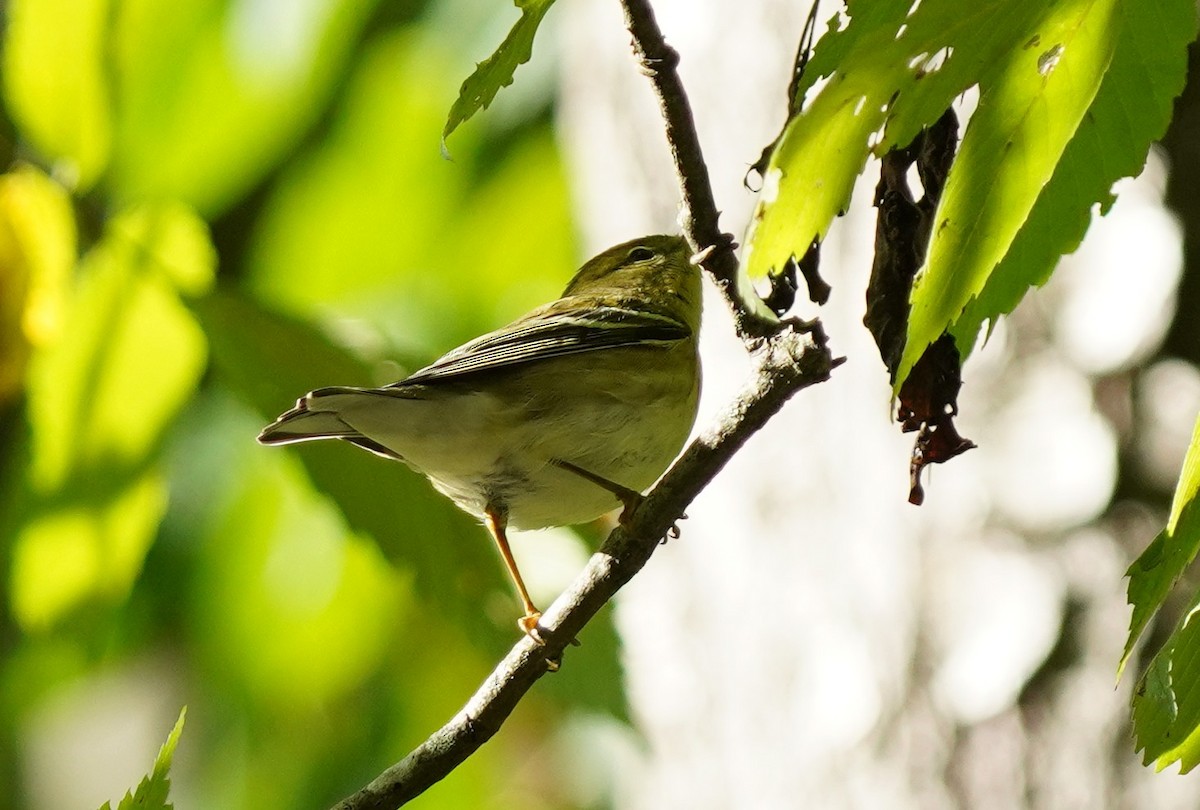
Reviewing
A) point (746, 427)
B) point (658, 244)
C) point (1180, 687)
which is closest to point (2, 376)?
point (658, 244)

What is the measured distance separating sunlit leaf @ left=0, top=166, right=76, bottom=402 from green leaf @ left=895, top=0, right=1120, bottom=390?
1.66 meters

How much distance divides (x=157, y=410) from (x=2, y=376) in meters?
0.73

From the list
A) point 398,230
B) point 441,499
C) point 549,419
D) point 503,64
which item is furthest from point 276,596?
point 503,64

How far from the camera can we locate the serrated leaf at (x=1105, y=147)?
2.78 ft

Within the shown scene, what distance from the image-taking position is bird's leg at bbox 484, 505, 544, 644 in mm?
2223

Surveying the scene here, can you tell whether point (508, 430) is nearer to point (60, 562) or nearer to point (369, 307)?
point (60, 562)

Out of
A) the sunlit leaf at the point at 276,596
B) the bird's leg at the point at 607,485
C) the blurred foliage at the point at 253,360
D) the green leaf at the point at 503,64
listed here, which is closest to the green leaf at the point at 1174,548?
the green leaf at the point at 503,64

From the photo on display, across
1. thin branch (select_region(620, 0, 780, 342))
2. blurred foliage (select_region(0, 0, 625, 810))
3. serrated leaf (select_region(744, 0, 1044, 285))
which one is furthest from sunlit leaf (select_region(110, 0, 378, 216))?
serrated leaf (select_region(744, 0, 1044, 285))

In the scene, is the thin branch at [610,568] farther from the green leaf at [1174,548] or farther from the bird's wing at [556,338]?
the bird's wing at [556,338]

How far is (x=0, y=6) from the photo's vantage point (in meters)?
4.04

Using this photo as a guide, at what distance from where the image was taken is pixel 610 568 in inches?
61.1

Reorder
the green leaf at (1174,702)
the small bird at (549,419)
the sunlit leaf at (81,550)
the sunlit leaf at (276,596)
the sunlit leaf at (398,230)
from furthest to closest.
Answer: the sunlit leaf at (398,230)
the sunlit leaf at (276,596)
the small bird at (549,419)
the sunlit leaf at (81,550)
the green leaf at (1174,702)

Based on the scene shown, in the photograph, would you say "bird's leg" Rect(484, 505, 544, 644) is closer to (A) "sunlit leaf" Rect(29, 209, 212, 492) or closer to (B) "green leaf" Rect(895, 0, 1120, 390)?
(A) "sunlit leaf" Rect(29, 209, 212, 492)

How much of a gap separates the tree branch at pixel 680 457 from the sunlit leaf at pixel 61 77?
1.13 metres
